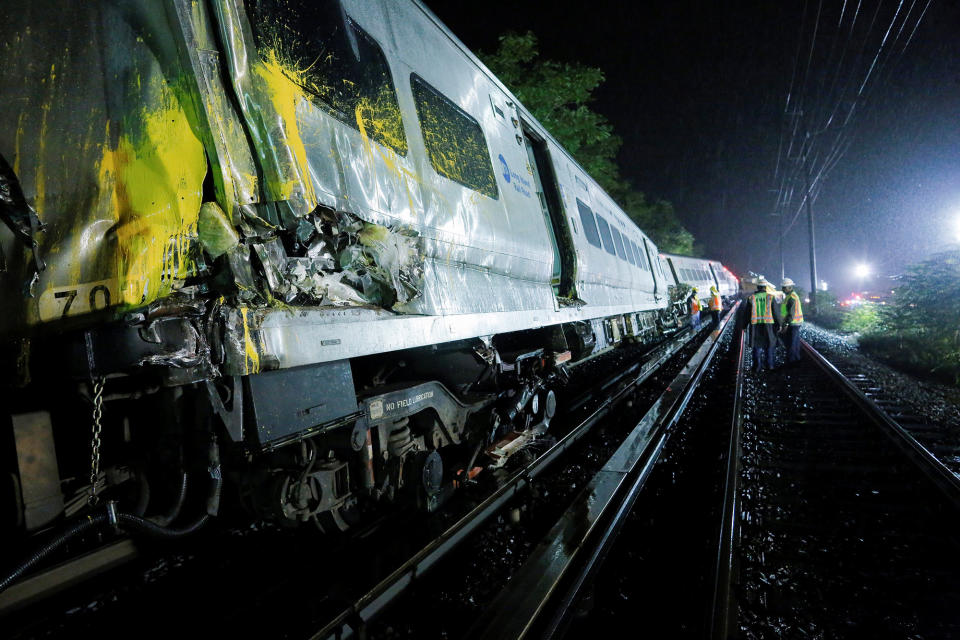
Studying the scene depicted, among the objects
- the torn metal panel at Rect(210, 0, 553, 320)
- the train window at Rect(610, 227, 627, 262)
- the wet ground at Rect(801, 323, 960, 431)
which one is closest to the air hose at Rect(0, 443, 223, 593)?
the torn metal panel at Rect(210, 0, 553, 320)

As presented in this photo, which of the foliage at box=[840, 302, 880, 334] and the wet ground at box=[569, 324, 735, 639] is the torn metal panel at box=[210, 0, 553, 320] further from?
the foliage at box=[840, 302, 880, 334]

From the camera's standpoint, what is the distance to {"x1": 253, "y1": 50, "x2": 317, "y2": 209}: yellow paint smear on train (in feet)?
6.22

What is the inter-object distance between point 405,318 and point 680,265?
2233 centimetres

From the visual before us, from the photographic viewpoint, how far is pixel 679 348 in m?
12.5

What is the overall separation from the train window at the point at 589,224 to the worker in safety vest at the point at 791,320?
4.79 metres

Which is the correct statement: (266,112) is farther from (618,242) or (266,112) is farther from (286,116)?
(618,242)

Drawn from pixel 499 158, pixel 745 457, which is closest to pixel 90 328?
pixel 499 158

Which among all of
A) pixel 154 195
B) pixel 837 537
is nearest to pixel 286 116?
pixel 154 195

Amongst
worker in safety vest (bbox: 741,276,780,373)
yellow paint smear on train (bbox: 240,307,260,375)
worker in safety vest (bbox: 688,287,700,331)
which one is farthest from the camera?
worker in safety vest (bbox: 688,287,700,331)

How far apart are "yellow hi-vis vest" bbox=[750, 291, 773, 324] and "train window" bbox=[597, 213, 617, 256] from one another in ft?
10.7

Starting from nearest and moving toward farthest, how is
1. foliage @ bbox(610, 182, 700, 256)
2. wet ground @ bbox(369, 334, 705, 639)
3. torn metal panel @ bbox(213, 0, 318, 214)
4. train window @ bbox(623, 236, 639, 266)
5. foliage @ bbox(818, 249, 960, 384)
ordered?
torn metal panel @ bbox(213, 0, 318, 214) → wet ground @ bbox(369, 334, 705, 639) → foliage @ bbox(818, 249, 960, 384) → train window @ bbox(623, 236, 639, 266) → foliage @ bbox(610, 182, 700, 256)

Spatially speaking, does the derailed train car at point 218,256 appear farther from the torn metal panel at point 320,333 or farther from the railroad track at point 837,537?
the railroad track at point 837,537

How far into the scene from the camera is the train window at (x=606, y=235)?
7488 mm

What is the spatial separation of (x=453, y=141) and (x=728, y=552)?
3.25 metres
